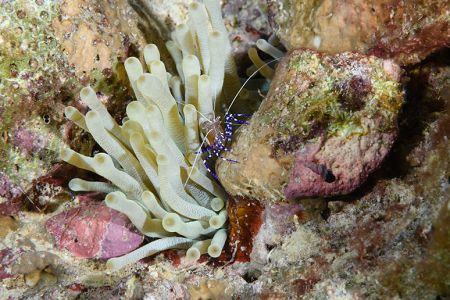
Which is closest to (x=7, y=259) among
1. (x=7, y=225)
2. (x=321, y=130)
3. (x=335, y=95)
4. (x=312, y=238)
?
(x=7, y=225)

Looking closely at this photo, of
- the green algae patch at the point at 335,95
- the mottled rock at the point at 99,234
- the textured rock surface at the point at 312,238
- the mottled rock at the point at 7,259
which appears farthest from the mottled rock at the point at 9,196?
the green algae patch at the point at 335,95

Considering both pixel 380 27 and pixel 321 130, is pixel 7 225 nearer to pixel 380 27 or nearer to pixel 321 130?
pixel 321 130

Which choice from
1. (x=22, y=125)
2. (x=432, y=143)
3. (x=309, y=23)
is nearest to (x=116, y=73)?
(x=22, y=125)

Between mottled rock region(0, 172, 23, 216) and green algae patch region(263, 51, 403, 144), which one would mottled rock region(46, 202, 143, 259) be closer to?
mottled rock region(0, 172, 23, 216)

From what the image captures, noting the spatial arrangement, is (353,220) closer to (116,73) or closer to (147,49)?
(147,49)

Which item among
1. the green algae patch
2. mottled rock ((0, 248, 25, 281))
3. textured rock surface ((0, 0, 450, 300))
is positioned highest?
the green algae patch

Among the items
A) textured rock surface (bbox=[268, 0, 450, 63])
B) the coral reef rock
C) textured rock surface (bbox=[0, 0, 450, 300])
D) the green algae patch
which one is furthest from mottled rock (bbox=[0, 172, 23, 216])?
textured rock surface (bbox=[268, 0, 450, 63])
